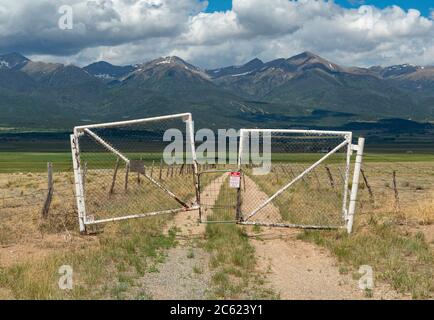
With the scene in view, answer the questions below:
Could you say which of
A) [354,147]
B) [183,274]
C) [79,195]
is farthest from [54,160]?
[183,274]

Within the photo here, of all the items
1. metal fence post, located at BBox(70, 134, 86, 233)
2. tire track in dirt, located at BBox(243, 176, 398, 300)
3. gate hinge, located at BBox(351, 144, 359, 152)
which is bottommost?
tire track in dirt, located at BBox(243, 176, 398, 300)

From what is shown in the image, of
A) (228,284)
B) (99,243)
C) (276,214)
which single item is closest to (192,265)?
(228,284)

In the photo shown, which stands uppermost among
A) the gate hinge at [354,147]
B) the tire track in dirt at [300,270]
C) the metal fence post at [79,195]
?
the gate hinge at [354,147]

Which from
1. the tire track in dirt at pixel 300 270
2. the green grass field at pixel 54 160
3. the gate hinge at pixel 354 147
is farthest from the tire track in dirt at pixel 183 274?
the green grass field at pixel 54 160

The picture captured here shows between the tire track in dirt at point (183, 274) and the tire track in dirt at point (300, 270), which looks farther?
the tire track in dirt at point (300, 270)

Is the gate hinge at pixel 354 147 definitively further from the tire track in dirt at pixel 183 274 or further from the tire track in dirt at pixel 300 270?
the tire track in dirt at pixel 183 274

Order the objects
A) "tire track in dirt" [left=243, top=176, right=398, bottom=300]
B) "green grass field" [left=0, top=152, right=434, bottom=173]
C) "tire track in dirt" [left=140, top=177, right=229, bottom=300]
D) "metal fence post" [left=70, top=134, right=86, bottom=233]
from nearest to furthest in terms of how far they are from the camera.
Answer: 1. "tire track in dirt" [left=140, top=177, right=229, bottom=300]
2. "tire track in dirt" [left=243, top=176, right=398, bottom=300]
3. "metal fence post" [left=70, top=134, right=86, bottom=233]
4. "green grass field" [left=0, top=152, right=434, bottom=173]

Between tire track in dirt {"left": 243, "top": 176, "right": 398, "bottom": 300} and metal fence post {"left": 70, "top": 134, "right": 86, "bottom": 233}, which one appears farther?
metal fence post {"left": 70, "top": 134, "right": 86, "bottom": 233}

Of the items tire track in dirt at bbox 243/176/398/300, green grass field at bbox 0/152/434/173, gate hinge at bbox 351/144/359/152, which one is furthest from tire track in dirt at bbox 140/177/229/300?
green grass field at bbox 0/152/434/173

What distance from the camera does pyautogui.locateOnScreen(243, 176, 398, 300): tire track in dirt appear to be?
10031 mm

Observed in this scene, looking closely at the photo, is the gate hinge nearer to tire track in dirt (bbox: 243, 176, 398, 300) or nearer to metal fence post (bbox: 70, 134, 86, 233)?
tire track in dirt (bbox: 243, 176, 398, 300)

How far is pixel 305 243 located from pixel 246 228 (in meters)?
2.55

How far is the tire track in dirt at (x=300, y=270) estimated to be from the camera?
1003 cm
